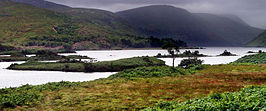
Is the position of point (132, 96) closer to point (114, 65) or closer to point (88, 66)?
point (114, 65)

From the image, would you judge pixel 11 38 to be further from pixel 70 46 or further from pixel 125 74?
pixel 125 74

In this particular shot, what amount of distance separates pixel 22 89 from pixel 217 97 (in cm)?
2359

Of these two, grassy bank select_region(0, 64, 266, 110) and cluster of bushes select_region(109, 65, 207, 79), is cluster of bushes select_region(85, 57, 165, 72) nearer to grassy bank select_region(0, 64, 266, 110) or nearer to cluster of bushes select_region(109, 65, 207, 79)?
cluster of bushes select_region(109, 65, 207, 79)

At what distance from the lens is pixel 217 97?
1725 cm

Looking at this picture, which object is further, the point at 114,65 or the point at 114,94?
the point at 114,65

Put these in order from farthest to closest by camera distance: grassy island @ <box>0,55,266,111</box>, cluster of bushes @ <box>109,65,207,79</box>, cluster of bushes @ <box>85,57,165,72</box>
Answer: cluster of bushes @ <box>85,57,165,72</box> < cluster of bushes @ <box>109,65,207,79</box> < grassy island @ <box>0,55,266,111</box>

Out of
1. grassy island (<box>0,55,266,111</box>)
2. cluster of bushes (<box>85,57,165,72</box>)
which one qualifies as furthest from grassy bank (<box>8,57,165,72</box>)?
grassy island (<box>0,55,266,111</box>)

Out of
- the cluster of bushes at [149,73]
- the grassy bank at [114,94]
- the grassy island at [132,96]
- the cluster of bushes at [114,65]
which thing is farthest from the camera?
the cluster of bushes at [114,65]

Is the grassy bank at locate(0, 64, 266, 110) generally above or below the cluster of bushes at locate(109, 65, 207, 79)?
below

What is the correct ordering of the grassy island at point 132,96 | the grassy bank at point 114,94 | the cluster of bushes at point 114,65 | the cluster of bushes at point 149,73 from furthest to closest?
the cluster of bushes at point 114,65, the cluster of bushes at point 149,73, the grassy bank at point 114,94, the grassy island at point 132,96

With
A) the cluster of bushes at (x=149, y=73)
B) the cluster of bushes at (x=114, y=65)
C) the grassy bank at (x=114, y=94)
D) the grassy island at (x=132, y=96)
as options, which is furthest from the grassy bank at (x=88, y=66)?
the grassy island at (x=132, y=96)

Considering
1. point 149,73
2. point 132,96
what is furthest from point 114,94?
point 149,73

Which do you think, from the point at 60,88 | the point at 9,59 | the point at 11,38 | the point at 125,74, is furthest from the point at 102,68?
the point at 11,38

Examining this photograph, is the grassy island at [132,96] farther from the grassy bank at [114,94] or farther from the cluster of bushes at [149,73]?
the cluster of bushes at [149,73]
